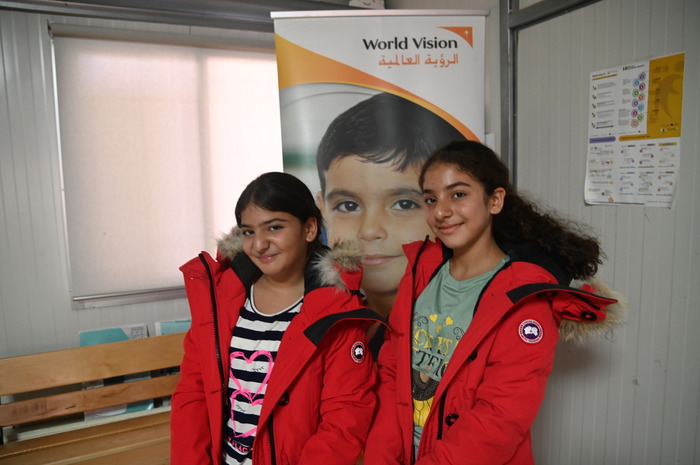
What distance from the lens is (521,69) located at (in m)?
2.24

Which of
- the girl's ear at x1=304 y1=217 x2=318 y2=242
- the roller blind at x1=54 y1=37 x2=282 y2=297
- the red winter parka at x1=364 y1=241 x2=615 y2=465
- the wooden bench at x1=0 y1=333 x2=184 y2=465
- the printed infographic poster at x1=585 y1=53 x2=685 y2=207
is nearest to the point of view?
the red winter parka at x1=364 y1=241 x2=615 y2=465

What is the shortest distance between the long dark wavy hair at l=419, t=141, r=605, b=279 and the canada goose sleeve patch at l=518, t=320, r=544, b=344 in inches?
10.3

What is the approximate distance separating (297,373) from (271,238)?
1.29ft

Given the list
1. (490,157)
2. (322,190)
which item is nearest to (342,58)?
(322,190)

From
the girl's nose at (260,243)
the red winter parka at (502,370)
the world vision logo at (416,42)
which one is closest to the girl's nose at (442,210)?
the red winter parka at (502,370)

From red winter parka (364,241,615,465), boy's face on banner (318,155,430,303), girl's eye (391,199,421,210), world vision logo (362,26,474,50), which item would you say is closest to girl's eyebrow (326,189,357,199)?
boy's face on banner (318,155,430,303)

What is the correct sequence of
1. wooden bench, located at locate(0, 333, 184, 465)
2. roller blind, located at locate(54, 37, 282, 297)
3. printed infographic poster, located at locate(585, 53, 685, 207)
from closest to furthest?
printed infographic poster, located at locate(585, 53, 685, 207) → wooden bench, located at locate(0, 333, 184, 465) → roller blind, located at locate(54, 37, 282, 297)

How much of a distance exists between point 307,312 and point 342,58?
1.37 m

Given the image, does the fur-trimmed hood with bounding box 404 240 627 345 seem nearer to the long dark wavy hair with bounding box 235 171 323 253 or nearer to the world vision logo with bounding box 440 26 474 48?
the long dark wavy hair with bounding box 235 171 323 253

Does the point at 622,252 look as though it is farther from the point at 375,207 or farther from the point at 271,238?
the point at 271,238

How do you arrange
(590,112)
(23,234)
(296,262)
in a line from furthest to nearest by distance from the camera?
(23,234), (590,112), (296,262)

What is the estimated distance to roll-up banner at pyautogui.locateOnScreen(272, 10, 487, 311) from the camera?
215cm

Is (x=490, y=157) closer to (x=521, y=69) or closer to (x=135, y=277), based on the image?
(x=521, y=69)

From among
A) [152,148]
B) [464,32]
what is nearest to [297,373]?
[464,32]
